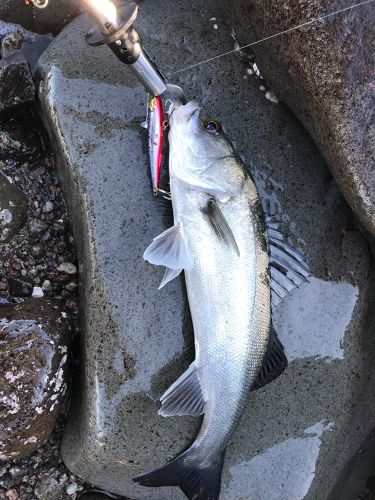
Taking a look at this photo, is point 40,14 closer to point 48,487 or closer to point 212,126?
point 212,126

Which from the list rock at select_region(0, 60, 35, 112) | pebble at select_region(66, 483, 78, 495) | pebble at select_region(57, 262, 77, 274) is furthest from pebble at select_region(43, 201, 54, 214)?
pebble at select_region(66, 483, 78, 495)

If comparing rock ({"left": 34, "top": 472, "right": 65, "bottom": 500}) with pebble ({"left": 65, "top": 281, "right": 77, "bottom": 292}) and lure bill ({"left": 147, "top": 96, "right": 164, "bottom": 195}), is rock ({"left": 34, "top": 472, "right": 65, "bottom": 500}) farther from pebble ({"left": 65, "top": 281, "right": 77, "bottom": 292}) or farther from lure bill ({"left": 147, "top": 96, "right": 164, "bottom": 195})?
lure bill ({"left": 147, "top": 96, "right": 164, "bottom": 195})

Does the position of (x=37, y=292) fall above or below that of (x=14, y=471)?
above

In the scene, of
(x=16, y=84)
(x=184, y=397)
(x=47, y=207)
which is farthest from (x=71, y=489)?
(x=16, y=84)

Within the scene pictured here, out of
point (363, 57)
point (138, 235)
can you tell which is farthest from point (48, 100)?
point (363, 57)

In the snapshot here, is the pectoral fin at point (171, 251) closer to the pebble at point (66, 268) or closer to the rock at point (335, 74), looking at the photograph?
the pebble at point (66, 268)

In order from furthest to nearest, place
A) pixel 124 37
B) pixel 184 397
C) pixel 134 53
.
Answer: pixel 184 397
pixel 134 53
pixel 124 37

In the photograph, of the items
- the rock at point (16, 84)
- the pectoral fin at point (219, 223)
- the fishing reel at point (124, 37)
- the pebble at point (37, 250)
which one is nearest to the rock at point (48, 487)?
the pebble at point (37, 250)
